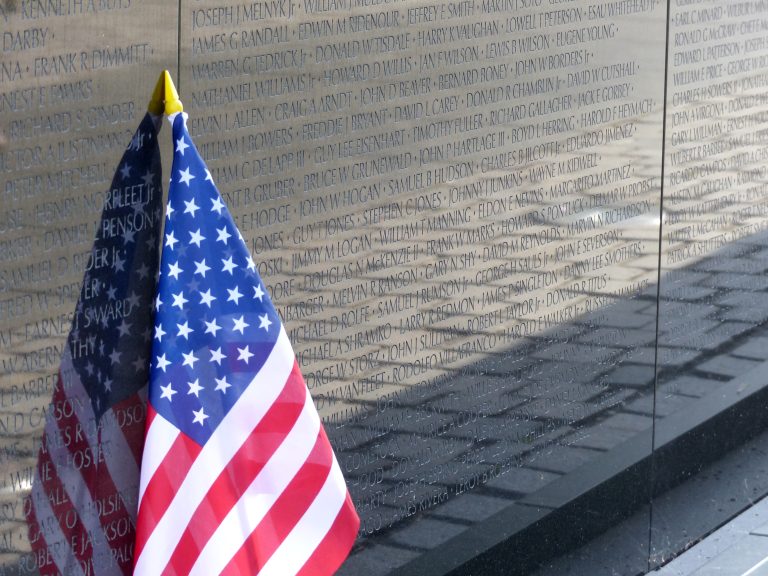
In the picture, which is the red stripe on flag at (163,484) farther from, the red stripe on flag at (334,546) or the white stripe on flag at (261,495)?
the red stripe on flag at (334,546)

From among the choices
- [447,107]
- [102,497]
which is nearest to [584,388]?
[447,107]

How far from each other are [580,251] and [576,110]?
0.48 m

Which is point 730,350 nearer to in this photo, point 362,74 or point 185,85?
point 362,74

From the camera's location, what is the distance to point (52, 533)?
3236 mm

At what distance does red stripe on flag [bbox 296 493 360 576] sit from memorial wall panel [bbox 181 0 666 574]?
533 mm

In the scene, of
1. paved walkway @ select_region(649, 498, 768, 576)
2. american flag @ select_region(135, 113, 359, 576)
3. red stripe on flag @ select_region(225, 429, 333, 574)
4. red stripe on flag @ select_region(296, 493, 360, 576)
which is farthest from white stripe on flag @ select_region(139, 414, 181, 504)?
paved walkway @ select_region(649, 498, 768, 576)

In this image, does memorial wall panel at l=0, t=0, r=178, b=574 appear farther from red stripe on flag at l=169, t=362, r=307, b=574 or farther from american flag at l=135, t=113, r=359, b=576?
red stripe on flag at l=169, t=362, r=307, b=574

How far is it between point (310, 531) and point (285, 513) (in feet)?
0.27

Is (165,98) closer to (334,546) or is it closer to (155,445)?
(155,445)

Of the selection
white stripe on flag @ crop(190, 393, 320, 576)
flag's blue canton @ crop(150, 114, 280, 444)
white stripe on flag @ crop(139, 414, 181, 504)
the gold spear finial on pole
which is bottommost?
white stripe on flag @ crop(190, 393, 320, 576)

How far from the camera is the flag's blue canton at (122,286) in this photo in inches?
127

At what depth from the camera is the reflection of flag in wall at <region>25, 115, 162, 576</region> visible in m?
3.22

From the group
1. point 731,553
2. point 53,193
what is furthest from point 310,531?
point 731,553

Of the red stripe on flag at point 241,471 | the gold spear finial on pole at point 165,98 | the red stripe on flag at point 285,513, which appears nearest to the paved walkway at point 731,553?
the red stripe on flag at point 285,513
